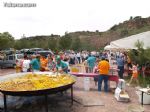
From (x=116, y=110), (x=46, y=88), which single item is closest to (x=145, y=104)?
(x=116, y=110)

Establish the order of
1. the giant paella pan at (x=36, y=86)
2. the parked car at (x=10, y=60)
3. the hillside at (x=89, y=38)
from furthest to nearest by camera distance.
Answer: the hillside at (x=89, y=38) → the parked car at (x=10, y=60) → the giant paella pan at (x=36, y=86)

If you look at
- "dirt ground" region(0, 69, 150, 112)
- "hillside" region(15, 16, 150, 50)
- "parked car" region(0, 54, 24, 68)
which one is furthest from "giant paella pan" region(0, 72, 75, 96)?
"hillside" region(15, 16, 150, 50)

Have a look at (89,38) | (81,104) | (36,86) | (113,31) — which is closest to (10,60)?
(81,104)

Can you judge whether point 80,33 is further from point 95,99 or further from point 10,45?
point 95,99

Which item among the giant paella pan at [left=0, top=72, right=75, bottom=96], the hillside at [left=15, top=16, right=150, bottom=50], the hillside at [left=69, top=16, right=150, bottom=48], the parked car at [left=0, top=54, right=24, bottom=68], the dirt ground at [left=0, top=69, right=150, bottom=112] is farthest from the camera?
the hillside at [left=69, top=16, right=150, bottom=48]

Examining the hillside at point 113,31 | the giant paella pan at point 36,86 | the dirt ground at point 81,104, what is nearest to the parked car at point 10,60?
the dirt ground at point 81,104

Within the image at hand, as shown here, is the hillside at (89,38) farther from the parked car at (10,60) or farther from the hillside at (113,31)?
the parked car at (10,60)

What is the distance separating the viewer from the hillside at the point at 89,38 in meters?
66.1

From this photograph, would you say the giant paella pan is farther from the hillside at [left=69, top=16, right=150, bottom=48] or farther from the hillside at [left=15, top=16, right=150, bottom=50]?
the hillside at [left=69, top=16, right=150, bottom=48]

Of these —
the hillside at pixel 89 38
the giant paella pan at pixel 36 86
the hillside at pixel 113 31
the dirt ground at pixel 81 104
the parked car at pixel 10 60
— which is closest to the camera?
the giant paella pan at pixel 36 86

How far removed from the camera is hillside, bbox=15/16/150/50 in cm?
6611

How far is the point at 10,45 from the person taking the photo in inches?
2990

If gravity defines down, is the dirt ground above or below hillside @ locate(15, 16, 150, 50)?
below

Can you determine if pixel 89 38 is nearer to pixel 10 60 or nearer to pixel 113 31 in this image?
pixel 113 31
